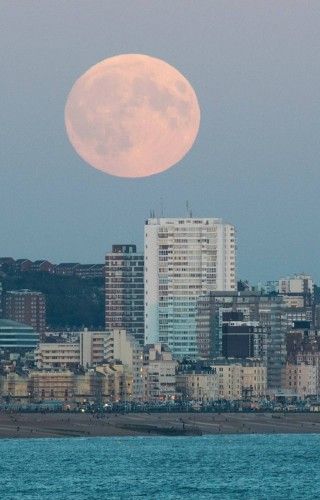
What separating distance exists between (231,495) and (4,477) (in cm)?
1562

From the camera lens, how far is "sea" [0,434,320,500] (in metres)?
111

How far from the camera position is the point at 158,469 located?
12988 cm

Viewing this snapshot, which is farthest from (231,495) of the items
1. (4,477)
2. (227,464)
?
(227,464)

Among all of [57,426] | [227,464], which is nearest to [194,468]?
[227,464]

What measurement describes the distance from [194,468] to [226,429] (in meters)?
67.8

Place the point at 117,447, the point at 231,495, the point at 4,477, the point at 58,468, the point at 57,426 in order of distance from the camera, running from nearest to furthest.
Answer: the point at 231,495 < the point at 4,477 < the point at 58,468 < the point at 117,447 < the point at 57,426

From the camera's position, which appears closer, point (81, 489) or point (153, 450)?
point (81, 489)

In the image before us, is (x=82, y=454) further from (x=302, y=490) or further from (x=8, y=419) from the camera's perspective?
(x=8, y=419)

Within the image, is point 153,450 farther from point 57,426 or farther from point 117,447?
point 57,426

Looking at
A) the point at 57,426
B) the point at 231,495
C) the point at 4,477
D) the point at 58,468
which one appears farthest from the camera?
the point at 57,426

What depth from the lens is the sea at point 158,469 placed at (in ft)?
365

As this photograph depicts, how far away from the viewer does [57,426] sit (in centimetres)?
19012

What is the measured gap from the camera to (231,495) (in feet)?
360

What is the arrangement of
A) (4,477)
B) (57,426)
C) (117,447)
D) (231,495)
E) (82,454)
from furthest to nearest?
(57,426) → (117,447) → (82,454) → (4,477) → (231,495)
